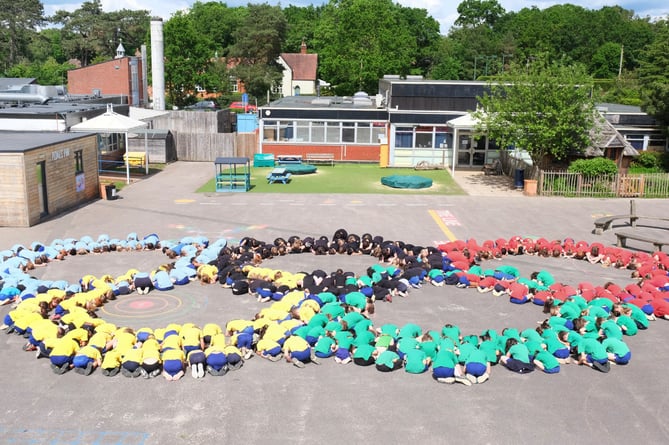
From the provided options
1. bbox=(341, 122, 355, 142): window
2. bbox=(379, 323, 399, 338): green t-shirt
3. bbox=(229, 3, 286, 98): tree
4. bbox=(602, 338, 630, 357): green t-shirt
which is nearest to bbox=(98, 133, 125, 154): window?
bbox=(341, 122, 355, 142): window

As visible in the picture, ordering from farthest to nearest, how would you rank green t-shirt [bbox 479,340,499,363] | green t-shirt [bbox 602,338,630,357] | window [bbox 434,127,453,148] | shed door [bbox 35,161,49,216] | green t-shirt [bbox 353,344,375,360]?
window [bbox 434,127,453,148]
shed door [bbox 35,161,49,216]
green t-shirt [bbox 602,338,630,357]
green t-shirt [bbox 353,344,375,360]
green t-shirt [bbox 479,340,499,363]

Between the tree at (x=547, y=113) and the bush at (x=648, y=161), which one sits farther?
the bush at (x=648, y=161)

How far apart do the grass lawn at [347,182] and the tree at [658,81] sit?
13.5 m

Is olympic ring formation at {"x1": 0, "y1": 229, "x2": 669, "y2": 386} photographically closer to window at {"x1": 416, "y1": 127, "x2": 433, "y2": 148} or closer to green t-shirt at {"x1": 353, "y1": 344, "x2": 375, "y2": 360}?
green t-shirt at {"x1": 353, "y1": 344, "x2": 375, "y2": 360}

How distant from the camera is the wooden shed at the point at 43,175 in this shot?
23.6 meters

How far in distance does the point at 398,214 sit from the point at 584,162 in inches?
402

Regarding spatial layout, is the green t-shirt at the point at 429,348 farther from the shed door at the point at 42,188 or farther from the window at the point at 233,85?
the window at the point at 233,85

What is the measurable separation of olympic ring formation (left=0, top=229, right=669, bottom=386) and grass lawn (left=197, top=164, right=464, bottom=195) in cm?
1094

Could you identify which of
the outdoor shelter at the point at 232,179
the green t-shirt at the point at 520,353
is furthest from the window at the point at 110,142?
the green t-shirt at the point at 520,353

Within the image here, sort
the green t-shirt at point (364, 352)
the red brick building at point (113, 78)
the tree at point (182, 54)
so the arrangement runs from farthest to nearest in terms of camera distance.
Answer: the tree at point (182, 54) < the red brick building at point (113, 78) < the green t-shirt at point (364, 352)

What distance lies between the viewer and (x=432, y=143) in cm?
3994

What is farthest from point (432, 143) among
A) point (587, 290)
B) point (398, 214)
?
point (587, 290)

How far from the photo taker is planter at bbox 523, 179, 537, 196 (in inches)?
1214

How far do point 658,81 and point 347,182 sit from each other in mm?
21035
